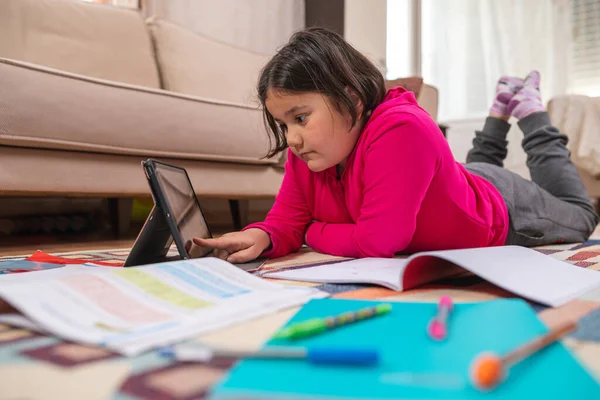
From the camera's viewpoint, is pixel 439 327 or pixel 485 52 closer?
pixel 439 327

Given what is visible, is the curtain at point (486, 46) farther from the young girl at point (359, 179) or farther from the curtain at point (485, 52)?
the young girl at point (359, 179)

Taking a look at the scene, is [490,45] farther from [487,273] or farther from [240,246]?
[487,273]

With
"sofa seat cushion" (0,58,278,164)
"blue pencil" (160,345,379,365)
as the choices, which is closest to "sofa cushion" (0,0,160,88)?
"sofa seat cushion" (0,58,278,164)

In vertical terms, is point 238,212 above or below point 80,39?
below

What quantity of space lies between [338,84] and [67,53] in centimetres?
124

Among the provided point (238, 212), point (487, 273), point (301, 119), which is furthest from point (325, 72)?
point (238, 212)

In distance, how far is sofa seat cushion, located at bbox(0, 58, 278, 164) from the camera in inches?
50.8

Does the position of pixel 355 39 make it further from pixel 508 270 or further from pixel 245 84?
pixel 508 270

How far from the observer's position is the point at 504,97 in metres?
1.65

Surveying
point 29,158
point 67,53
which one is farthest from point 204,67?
point 29,158

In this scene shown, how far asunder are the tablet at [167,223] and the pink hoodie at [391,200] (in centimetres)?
18

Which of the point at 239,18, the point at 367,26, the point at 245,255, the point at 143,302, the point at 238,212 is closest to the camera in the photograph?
the point at 143,302

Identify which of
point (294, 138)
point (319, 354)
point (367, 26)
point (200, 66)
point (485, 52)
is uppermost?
point (367, 26)

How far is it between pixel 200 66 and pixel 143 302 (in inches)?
66.9
